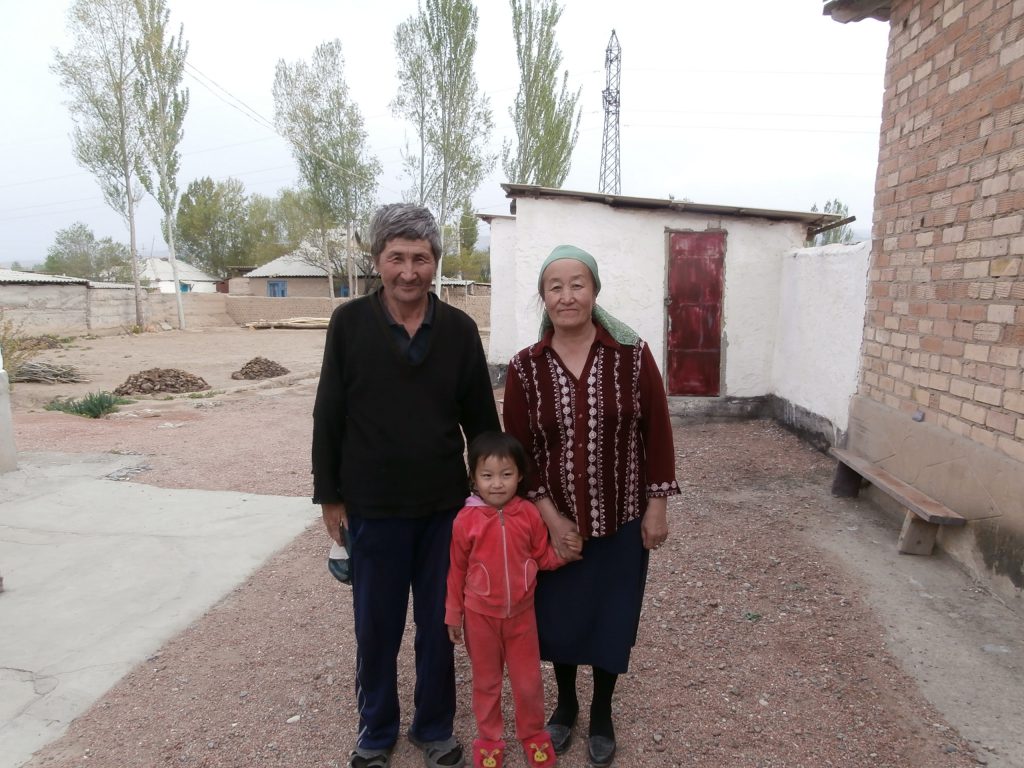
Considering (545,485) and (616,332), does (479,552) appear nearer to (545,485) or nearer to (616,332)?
(545,485)

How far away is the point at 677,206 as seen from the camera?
773cm

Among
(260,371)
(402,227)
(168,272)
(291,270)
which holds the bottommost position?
(260,371)

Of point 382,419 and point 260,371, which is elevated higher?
point 382,419

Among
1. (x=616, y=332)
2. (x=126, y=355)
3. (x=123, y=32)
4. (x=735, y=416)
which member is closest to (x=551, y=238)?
(x=735, y=416)

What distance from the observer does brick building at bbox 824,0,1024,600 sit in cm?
334

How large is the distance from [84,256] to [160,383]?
5438cm

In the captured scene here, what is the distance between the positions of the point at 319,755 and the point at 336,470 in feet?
3.31

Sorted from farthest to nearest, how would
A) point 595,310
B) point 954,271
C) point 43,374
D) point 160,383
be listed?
point 43,374
point 160,383
point 954,271
point 595,310

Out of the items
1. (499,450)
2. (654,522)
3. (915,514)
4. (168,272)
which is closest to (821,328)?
(915,514)

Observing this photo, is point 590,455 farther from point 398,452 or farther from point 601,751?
point 601,751

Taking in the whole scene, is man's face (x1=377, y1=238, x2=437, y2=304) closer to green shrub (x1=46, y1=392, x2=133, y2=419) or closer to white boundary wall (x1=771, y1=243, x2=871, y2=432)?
white boundary wall (x1=771, y1=243, x2=871, y2=432)

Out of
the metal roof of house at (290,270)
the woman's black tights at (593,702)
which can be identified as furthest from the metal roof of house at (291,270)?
the woman's black tights at (593,702)

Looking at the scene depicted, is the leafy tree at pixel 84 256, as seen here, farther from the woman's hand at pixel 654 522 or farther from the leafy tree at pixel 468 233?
the woman's hand at pixel 654 522

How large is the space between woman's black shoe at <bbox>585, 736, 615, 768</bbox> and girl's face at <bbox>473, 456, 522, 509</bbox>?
3.03ft
